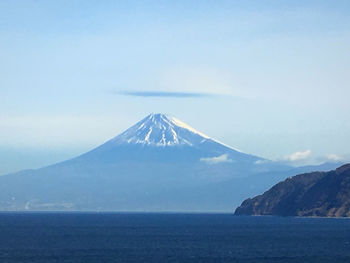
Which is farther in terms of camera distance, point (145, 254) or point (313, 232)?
point (313, 232)

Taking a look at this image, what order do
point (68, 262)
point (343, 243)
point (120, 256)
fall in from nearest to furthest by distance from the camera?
point (68, 262), point (120, 256), point (343, 243)

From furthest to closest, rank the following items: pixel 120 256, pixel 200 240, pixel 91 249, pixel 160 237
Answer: pixel 160 237
pixel 200 240
pixel 91 249
pixel 120 256

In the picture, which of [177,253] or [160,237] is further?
[160,237]

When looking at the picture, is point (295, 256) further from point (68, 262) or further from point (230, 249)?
point (68, 262)

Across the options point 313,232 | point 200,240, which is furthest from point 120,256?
point 313,232

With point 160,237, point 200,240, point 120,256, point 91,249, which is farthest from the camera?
point 160,237

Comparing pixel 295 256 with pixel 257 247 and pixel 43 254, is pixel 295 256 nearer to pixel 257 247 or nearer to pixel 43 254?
pixel 257 247

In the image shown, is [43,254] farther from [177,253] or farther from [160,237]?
[160,237]

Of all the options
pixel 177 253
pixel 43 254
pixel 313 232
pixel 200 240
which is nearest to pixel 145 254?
pixel 177 253

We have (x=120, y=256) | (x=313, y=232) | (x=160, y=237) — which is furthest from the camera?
(x=313, y=232)
